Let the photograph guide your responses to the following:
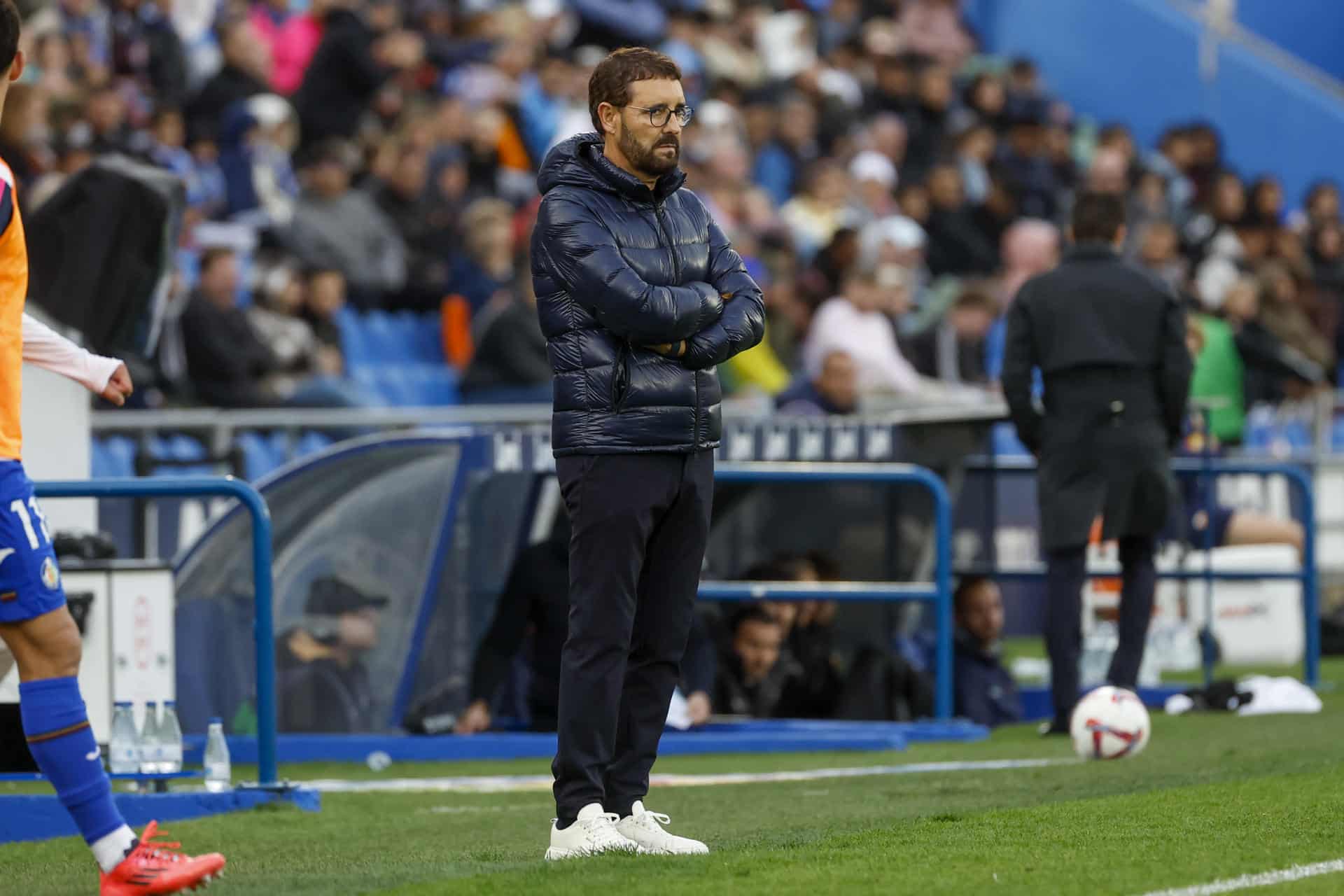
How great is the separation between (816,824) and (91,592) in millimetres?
2849

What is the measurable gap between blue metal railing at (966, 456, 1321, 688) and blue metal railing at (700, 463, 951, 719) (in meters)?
1.13

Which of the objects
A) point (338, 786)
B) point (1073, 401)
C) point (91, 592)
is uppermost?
point (1073, 401)

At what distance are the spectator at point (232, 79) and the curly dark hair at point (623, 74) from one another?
11.4 meters

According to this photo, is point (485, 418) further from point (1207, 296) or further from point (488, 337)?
point (1207, 296)

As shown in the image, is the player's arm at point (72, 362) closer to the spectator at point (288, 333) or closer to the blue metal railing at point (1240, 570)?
the blue metal railing at point (1240, 570)

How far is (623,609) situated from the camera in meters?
5.98

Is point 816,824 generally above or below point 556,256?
below

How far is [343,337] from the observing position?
16375 mm

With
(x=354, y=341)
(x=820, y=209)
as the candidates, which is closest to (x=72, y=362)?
(x=354, y=341)

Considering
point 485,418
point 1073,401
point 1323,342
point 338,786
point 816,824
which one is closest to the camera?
point 816,824

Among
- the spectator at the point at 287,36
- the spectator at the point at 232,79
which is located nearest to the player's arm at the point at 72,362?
the spectator at the point at 232,79

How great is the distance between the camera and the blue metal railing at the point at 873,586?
34.3 ft

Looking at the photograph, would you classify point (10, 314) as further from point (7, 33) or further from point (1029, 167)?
point (1029, 167)

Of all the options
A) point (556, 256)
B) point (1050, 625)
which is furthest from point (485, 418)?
point (556, 256)
